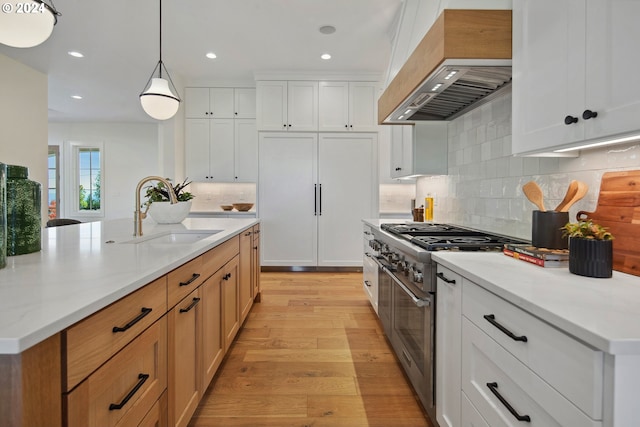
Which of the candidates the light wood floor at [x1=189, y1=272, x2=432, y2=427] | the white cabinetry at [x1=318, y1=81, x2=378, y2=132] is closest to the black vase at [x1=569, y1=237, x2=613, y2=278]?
the light wood floor at [x1=189, y1=272, x2=432, y2=427]

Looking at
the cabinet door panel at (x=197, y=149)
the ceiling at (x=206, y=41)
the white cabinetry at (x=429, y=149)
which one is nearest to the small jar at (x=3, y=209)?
the white cabinetry at (x=429, y=149)

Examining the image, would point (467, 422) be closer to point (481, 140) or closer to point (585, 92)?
point (585, 92)

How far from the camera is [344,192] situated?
480 cm

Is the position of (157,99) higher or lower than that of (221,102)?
lower

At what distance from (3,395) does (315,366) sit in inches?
71.8

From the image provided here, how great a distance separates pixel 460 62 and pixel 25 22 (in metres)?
2.17

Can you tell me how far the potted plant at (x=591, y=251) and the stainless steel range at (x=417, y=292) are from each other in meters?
0.49

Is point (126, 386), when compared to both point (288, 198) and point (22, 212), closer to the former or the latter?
point (22, 212)

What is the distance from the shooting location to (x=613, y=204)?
122 cm

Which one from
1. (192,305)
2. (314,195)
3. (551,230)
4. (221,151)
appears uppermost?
(221,151)

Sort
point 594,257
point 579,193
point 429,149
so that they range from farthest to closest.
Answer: point 429,149, point 579,193, point 594,257

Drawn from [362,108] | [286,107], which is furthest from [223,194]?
[362,108]

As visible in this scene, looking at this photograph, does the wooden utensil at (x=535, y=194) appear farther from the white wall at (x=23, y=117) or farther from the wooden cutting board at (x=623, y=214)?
the white wall at (x=23, y=117)

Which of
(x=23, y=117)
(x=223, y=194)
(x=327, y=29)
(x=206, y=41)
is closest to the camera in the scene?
(x=327, y=29)
